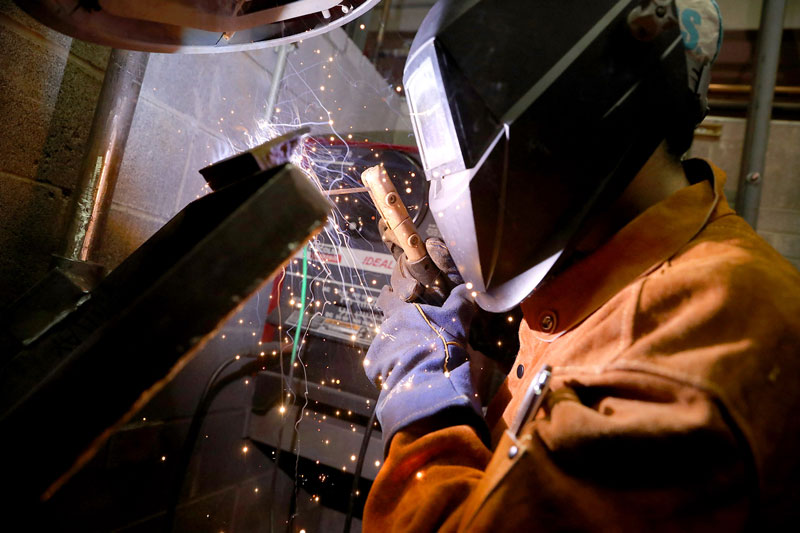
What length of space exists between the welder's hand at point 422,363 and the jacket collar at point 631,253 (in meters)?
0.23

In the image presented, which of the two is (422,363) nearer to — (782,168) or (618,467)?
(618,467)

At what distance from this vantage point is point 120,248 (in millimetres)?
1311

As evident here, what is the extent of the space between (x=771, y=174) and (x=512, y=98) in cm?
288

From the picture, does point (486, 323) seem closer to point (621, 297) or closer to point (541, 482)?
point (621, 297)

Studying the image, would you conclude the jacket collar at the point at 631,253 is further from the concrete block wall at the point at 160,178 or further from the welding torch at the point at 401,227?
the concrete block wall at the point at 160,178

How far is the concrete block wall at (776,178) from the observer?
2.41 meters

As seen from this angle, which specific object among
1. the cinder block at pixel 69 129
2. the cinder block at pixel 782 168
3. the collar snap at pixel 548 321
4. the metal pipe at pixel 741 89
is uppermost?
the metal pipe at pixel 741 89

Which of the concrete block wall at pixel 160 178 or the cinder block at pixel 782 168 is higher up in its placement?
the cinder block at pixel 782 168

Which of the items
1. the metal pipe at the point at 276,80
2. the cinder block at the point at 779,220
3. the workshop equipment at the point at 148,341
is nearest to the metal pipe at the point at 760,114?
the cinder block at the point at 779,220

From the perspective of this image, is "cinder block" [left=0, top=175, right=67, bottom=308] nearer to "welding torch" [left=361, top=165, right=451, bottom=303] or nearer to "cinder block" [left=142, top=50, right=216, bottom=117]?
"cinder block" [left=142, top=50, right=216, bottom=117]

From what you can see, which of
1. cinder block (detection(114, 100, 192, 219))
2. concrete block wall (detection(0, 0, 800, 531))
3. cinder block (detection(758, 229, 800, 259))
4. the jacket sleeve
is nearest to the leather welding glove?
concrete block wall (detection(0, 0, 800, 531))

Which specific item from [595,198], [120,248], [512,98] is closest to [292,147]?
[512,98]

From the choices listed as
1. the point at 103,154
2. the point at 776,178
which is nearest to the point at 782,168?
the point at 776,178

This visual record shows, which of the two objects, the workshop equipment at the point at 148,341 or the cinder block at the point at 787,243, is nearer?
the workshop equipment at the point at 148,341
